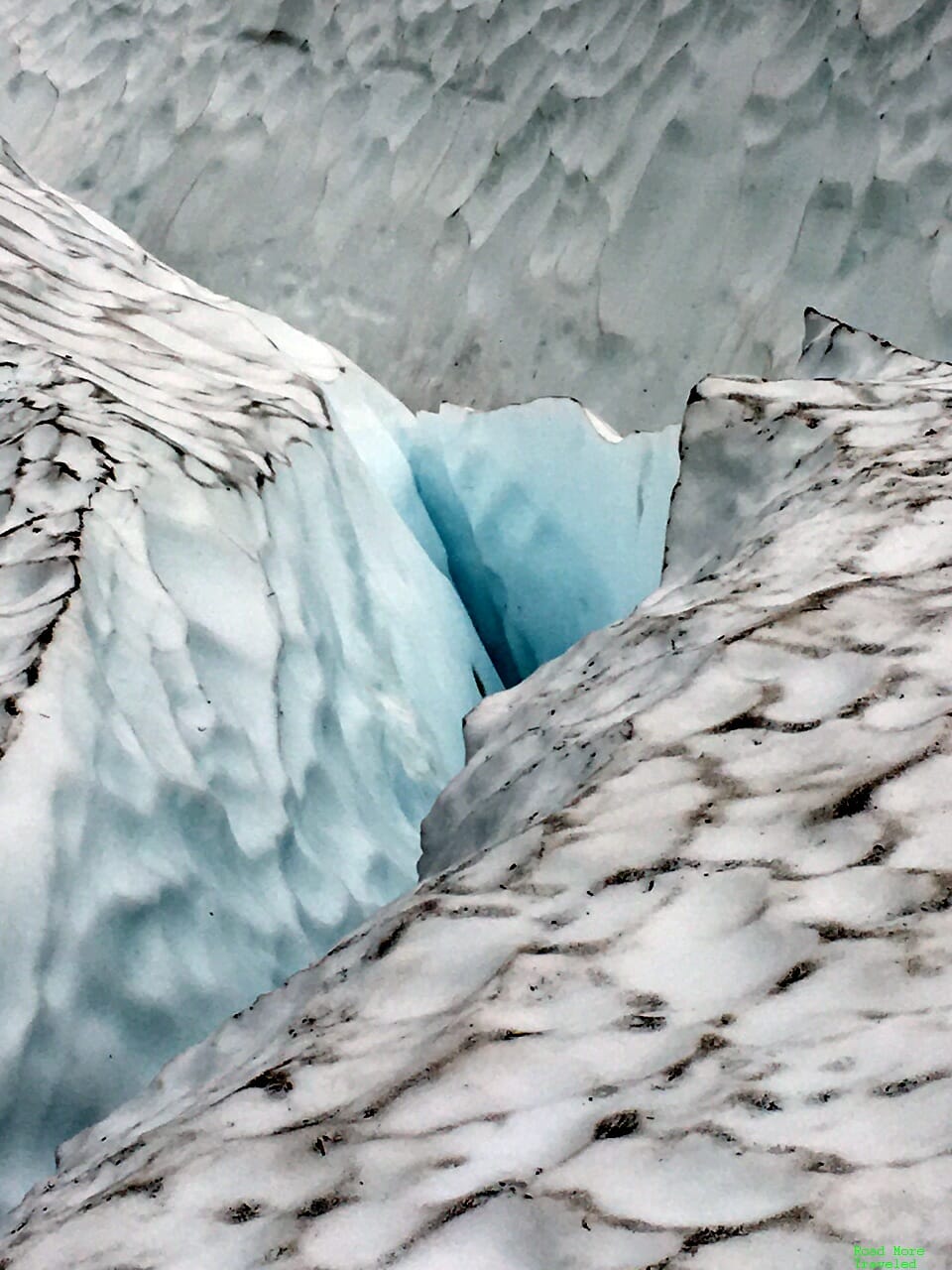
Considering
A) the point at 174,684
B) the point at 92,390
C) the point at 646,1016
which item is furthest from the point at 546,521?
the point at 646,1016

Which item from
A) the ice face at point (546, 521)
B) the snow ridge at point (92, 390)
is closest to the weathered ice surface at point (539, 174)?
the ice face at point (546, 521)

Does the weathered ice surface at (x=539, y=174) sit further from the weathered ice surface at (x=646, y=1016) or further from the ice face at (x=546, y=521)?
the weathered ice surface at (x=646, y=1016)

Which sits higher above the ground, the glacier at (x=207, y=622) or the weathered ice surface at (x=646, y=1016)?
the glacier at (x=207, y=622)

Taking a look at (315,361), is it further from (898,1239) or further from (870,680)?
(898,1239)

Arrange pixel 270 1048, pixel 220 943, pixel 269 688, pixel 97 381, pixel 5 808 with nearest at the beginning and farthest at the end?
1. pixel 270 1048
2. pixel 5 808
3. pixel 220 943
4. pixel 269 688
5. pixel 97 381

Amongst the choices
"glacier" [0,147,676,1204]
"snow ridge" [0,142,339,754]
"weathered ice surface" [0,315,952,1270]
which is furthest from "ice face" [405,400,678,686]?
"weathered ice surface" [0,315,952,1270]

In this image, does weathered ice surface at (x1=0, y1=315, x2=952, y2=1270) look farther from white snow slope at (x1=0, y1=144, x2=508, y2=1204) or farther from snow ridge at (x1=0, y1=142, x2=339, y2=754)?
snow ridge at (x1=0, y1=142, x2=339, y2=754)

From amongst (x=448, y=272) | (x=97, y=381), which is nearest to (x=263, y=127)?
(x=448, y=272)
